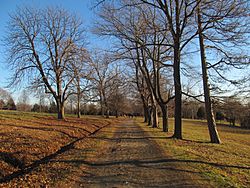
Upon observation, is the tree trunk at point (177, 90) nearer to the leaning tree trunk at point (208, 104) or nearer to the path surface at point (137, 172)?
the leaning tree trunk at point (208, 104)

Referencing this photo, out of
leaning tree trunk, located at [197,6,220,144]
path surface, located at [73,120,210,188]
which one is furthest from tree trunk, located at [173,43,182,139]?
path surface, located at [73,120,210,188]

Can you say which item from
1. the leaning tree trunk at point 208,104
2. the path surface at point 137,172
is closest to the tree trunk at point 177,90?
the leaning tree trunk at point 208,104

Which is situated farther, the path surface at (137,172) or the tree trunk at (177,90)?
the tree trunk at (177,90)

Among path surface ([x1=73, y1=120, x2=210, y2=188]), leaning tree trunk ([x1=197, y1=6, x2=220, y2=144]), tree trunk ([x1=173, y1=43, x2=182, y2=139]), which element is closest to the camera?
path surface ([x1=73, y1=120, x2=210, y2=188])

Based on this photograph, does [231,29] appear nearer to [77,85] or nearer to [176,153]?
[176,153]

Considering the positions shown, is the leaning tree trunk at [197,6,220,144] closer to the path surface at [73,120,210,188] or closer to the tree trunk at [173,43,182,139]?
the tree trunk at [173,43,182,139]

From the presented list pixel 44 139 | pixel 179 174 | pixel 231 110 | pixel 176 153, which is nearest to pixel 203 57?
pixel 231 110

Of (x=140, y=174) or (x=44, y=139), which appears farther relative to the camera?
(x=44, y=139)

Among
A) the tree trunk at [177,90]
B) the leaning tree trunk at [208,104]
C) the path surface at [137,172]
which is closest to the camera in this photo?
the path surface at [137,172]

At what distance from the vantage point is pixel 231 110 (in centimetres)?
1312

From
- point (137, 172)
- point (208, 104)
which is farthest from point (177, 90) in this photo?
point (137, 172)

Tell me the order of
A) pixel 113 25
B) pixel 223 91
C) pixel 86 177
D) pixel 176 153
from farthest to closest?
1. pixel 113 25
2. pixel 223 91
3. pixel 176 153
4. pixel 86 177

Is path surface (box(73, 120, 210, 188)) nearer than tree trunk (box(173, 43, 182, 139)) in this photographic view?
Yes

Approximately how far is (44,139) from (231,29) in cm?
1138
